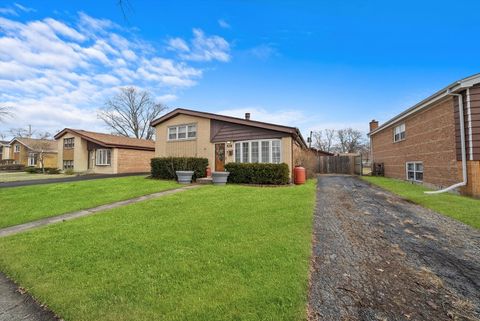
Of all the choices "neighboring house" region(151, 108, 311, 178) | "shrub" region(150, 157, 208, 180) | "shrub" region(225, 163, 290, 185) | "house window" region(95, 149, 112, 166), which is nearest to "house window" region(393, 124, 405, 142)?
"neighboring house" region(151, 108, 311, 178)

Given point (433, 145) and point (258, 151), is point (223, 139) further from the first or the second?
point (433, 145)

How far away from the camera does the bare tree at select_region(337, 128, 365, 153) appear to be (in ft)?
180

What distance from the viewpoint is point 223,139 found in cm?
1482

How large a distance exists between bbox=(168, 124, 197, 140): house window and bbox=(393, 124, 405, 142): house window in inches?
554

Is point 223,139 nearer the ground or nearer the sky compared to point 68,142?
nearer the ground

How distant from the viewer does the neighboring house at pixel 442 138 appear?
8.92m

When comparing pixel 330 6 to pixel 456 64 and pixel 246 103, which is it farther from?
pixel 246 103

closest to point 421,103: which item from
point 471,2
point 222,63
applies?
point 471,2

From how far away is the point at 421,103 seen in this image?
11961mm

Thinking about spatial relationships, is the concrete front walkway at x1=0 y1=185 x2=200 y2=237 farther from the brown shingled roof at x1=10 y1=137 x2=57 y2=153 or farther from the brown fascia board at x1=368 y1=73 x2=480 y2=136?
the brown shingled roof at x1=10 y1=137 x2=57 y2=153

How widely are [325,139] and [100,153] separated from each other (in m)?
52.8

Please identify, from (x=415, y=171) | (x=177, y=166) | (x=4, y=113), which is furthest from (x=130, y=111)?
(x=415, y=171)

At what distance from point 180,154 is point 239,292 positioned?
14.8 m

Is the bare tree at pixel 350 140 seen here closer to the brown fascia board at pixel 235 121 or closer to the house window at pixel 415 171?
the house window at pixel 415 171
